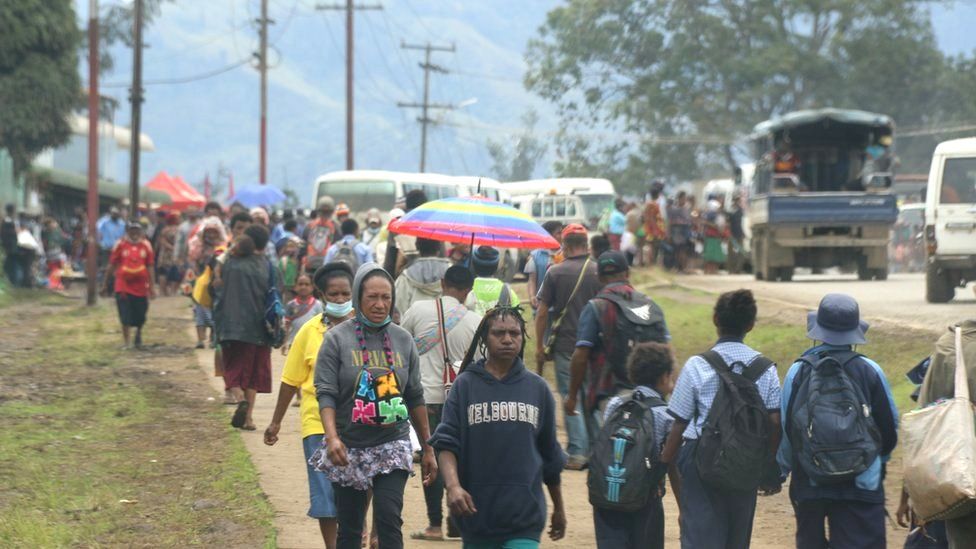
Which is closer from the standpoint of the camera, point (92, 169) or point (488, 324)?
point (488, 324)

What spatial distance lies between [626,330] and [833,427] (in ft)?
9.50

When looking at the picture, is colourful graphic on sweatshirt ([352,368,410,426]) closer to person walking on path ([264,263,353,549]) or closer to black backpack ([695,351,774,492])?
person walking on path ([264,263,353,549])

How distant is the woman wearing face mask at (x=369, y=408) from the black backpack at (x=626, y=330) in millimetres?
2670

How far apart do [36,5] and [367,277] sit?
26.7 m

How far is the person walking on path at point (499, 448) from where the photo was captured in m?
6.12

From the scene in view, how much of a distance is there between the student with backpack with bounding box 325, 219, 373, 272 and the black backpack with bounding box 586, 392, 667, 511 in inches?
279

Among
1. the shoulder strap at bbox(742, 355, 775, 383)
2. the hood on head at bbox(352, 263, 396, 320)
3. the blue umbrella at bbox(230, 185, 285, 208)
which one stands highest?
the blue umbrella at bbox(230, 185, 285, 208)

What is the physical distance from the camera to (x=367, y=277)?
6934mm

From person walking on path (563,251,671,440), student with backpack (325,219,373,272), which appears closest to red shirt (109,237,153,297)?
student with backpack (325,219,373,272)

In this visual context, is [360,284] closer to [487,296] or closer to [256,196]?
[487,296]

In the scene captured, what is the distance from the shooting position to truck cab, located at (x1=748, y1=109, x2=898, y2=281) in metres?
26.6

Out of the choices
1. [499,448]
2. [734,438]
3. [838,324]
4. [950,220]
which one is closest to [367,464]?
[499,448]

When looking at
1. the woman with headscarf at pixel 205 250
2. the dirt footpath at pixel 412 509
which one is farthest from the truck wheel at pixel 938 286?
the woman with headscarf at pixel 205 250

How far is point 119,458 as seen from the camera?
11.5m
